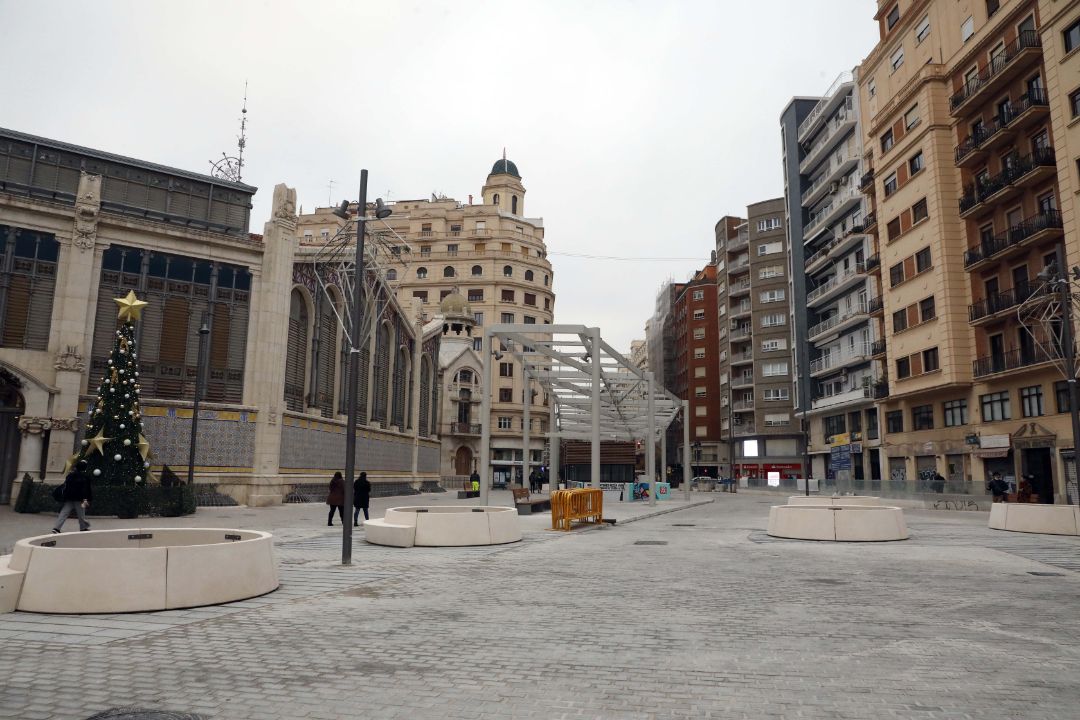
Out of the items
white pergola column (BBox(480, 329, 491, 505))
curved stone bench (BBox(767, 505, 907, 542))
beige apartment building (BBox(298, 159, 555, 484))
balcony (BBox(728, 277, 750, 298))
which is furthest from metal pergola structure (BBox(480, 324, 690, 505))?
balcony (BBox(728, 277, 750, 298))

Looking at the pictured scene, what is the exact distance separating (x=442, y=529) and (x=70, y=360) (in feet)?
60.3

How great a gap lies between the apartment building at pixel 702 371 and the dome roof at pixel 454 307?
1154 inches

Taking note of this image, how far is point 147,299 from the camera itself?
Result: 1089 inches

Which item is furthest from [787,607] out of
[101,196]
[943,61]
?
[943,61]

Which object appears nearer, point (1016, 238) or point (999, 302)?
point (1016, 238)

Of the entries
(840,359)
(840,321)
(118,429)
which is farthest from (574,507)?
(840,359)

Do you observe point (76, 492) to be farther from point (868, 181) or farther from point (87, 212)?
point (868, 181)

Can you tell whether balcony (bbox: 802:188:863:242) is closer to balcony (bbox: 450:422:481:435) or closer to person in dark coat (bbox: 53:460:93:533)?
balcony (bbox: 450:422:481:435)

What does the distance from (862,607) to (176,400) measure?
25511mm

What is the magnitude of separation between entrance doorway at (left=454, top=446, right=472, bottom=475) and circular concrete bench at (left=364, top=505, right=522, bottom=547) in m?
58.6

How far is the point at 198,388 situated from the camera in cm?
2652

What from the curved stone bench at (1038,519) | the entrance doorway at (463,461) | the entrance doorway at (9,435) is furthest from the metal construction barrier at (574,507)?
the entrance doorway at (463,461)

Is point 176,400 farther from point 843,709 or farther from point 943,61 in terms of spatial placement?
point 943,61

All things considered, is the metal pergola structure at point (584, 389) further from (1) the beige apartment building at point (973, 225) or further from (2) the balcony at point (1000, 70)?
(2) the balcony at point (1000, 70)
